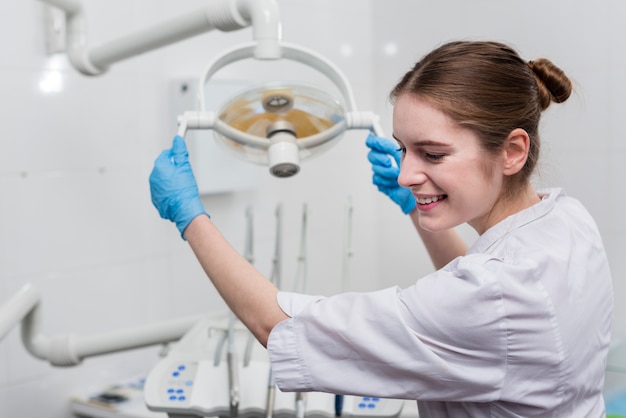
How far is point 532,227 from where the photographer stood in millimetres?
1066

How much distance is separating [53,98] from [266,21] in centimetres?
84

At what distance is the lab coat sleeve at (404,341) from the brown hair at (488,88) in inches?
8.0

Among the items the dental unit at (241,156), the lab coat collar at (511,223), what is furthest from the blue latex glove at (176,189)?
the lab coat collar at (511,223)

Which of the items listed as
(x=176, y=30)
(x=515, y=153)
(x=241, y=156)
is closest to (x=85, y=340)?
(x=241, y=156)

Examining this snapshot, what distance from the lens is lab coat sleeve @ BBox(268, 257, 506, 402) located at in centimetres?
96

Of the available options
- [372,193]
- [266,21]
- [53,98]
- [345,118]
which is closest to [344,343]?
[345,118]

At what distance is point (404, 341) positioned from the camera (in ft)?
3.23

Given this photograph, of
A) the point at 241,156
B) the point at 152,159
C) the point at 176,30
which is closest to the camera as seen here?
the point at 241,156

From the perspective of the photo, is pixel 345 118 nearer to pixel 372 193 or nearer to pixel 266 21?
pixel 266 21

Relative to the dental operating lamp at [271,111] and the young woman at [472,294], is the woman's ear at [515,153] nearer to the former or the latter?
the young woman at [472,294]

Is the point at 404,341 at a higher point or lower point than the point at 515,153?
lower

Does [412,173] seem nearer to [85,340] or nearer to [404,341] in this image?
[404,341]

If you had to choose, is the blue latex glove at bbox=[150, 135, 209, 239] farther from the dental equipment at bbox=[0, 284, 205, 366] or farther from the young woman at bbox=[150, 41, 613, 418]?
the dental equipment at bbox=[0, 284, 205, 366]

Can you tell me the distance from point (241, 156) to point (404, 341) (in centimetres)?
57
